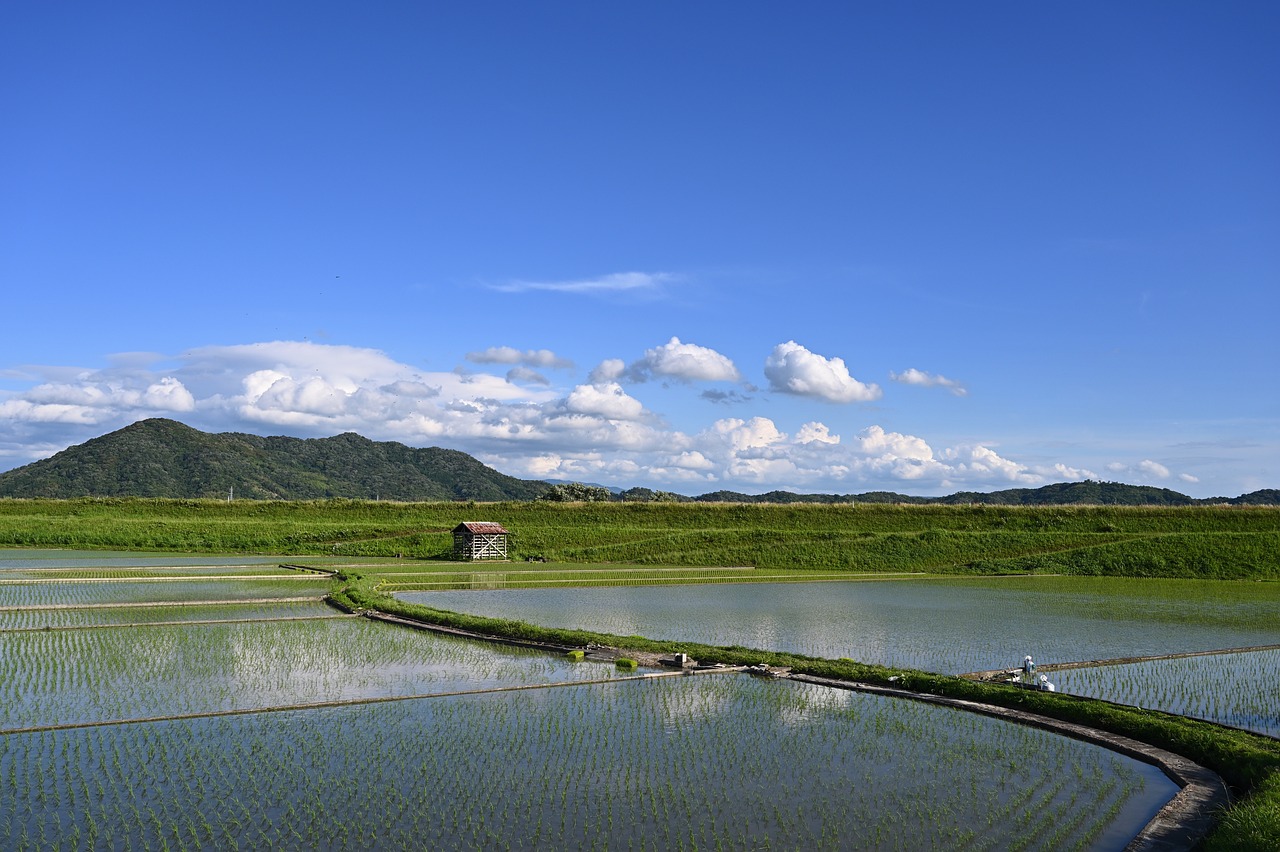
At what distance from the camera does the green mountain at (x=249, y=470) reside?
382 ft

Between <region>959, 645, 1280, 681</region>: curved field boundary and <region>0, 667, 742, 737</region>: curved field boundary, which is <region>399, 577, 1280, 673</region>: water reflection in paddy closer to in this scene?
<region>959, 645, 1280, 681</region>: curved field boundary

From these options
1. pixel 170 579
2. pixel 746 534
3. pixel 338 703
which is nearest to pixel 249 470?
pixel 746 534

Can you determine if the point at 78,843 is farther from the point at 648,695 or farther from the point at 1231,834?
the point at 1231,834

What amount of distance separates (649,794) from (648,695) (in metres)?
5.43

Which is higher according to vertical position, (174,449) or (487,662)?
(174,449)

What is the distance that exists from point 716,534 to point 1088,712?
39.5m

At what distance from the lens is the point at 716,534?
2092 inches

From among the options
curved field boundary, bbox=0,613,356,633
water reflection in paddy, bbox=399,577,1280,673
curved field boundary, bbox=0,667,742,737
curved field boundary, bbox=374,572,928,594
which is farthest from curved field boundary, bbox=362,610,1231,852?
curved field boundary, bbox=374,572,928,594

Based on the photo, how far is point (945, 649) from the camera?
20.8 meters

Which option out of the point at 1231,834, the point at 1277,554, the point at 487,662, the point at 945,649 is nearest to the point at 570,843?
the point at 1231,834

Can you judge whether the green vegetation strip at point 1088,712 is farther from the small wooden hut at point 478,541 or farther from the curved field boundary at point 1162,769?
the small wooden hut at point 478,541

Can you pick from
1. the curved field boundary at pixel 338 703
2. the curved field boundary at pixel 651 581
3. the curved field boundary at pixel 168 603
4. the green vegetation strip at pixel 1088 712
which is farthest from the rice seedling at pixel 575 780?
the curved field boundary at pixel 651 581

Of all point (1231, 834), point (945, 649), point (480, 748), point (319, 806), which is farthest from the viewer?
point (945, 649)

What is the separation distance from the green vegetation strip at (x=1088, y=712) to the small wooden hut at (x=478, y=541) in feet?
77.9
